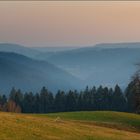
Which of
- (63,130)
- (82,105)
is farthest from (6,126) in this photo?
(82,105)

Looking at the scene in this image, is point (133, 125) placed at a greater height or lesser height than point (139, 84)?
lesser

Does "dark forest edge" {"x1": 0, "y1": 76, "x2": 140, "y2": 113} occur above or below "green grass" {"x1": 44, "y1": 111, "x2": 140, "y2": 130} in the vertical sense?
above

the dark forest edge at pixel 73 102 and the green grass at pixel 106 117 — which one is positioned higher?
the dark forest edge at pixel 73 102

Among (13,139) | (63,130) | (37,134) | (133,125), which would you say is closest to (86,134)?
(63,130)

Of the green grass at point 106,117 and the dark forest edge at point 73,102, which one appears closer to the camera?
the green grass at point 106,117

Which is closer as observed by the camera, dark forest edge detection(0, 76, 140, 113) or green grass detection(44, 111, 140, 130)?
green grass detection(44, 111, 140, 130)

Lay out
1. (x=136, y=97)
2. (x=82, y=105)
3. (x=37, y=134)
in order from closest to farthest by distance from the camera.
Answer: (x=37, y=134) < (x=136, y=97) < (x=82, y=105)

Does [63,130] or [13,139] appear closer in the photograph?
[13,139]

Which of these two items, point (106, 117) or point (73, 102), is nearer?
point (106, 117)

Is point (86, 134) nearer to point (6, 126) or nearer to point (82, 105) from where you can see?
point (6, 126)

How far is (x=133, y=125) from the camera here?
5878 centimetres

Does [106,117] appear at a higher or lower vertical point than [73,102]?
lower

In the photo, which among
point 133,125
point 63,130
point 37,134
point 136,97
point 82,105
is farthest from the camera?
point 82,105

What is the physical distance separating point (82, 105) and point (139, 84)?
62.5 metres
